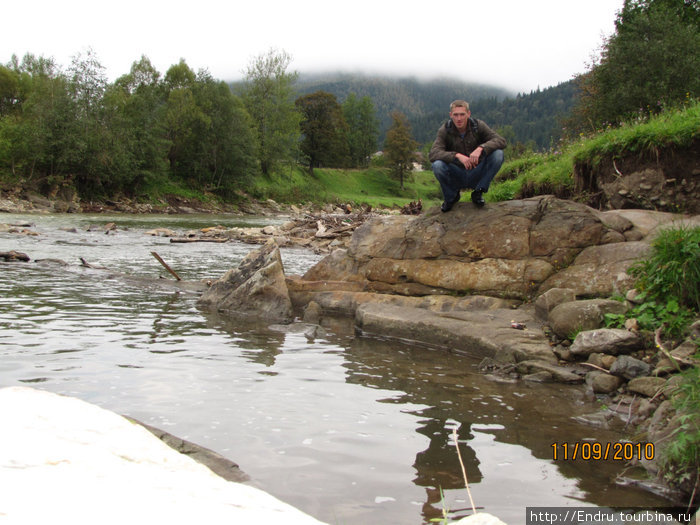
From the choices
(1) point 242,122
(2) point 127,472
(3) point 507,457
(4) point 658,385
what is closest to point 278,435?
(3) point 507,457

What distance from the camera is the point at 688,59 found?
27.7 m

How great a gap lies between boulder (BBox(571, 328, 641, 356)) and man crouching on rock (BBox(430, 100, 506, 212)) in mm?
3678

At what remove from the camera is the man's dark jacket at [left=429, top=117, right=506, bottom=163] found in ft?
31.0

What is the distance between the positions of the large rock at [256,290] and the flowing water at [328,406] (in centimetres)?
59

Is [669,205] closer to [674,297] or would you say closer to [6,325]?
[674,297]

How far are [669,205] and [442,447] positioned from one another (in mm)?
8028

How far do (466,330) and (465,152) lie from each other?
3.47 metres

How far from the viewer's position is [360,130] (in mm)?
121438

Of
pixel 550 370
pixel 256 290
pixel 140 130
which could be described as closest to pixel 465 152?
pixel 550 370

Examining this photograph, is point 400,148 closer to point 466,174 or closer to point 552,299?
point 466,174

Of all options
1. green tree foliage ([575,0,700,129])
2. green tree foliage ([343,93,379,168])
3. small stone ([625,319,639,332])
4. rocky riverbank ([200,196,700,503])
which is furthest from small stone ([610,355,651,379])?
green tree foliage ([343,93,379,168])

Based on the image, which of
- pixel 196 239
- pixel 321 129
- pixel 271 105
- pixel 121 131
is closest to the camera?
pixel 196 239

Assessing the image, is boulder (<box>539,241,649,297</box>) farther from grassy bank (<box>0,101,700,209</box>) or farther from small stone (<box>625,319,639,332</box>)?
grassy bank (<box>0,101,700,209</box>)
